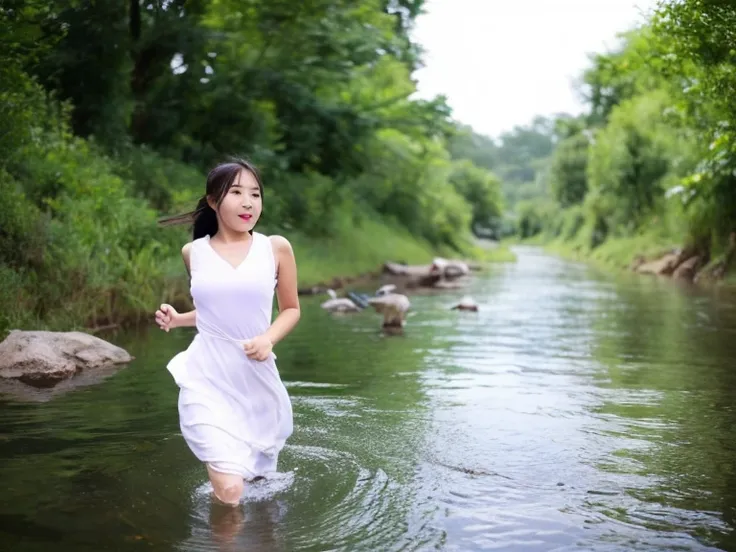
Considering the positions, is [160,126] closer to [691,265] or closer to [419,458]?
[691,265]

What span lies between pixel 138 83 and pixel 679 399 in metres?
16.5

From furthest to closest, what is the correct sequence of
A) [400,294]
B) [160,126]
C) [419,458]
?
[160,126], [400,294], [419,458]

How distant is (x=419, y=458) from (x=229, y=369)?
1.83m

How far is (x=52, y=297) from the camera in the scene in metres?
12.2

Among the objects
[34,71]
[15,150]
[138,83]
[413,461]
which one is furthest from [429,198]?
[413,461]

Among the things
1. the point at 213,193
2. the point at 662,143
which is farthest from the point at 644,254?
the point at 213,193

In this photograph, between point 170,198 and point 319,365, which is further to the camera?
point 170,198

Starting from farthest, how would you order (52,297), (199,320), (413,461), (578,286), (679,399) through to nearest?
(578,286) → (52,297) → (679,399) → (413,461) → (199,320)

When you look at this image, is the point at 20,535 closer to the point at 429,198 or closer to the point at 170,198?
the point at 170,198

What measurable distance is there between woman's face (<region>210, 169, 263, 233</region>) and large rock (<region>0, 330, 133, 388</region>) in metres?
4.79

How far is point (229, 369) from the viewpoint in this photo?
522cm

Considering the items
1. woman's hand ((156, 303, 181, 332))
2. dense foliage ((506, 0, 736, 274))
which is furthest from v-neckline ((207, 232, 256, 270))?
dense foliage ((506, 0, 736, 274))

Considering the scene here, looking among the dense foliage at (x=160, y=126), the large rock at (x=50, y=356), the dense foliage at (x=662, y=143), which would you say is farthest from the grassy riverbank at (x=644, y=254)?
the large rock at (x=50, y=356)

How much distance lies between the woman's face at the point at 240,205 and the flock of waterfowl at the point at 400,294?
9.55 m
